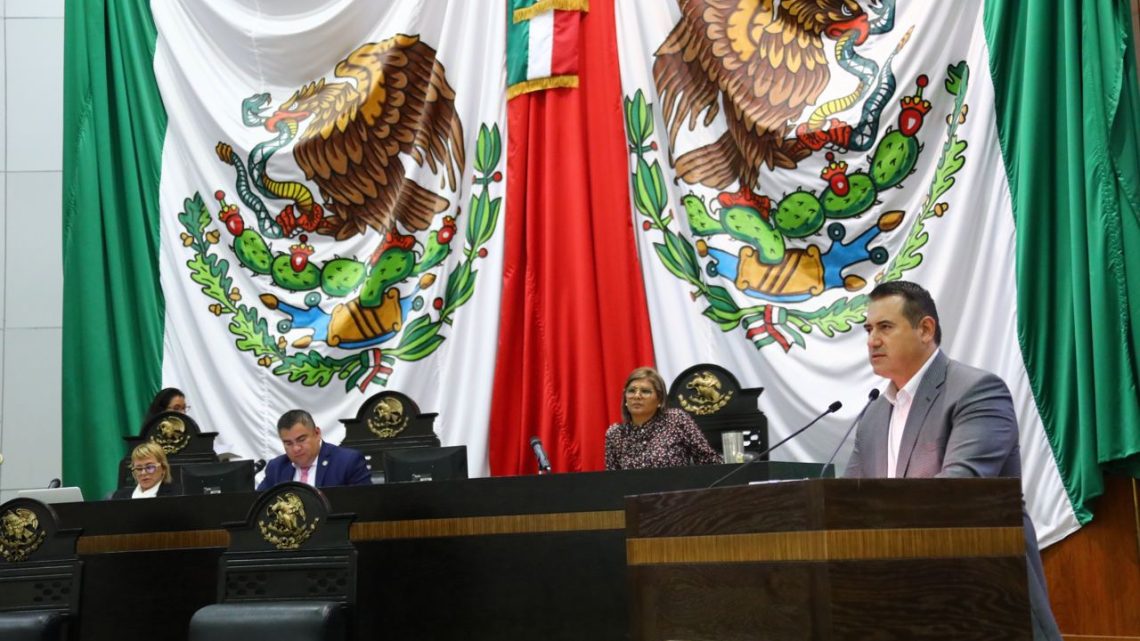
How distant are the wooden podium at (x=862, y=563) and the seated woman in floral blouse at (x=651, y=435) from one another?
9.28ft

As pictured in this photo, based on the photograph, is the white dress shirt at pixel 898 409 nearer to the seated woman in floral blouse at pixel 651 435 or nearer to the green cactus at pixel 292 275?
the seated woman in floral blouse at pixel 651 435

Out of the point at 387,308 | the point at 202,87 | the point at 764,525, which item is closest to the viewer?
the point at 764,525

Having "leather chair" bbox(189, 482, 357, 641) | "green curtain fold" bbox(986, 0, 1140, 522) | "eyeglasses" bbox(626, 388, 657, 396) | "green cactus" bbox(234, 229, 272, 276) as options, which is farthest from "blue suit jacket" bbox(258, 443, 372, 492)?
"green curtain fold" bbox(986, 0, 1140, 522)

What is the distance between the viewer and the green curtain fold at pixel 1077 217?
518cm

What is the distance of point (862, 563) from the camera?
6.76 feet

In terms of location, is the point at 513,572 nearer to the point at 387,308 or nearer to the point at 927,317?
the point at 927,317

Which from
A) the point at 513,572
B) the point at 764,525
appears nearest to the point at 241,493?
the point at 513,572

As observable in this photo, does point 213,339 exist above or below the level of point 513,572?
above

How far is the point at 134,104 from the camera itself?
25.9ft

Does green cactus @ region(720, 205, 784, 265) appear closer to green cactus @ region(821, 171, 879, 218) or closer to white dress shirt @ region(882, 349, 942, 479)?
green cactus @ region(821, 171, 879, 218)

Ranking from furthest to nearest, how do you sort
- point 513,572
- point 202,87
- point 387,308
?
1. point 202,87
2. point 387,308
3. point 513,572

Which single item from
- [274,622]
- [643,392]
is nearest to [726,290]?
[643,392]

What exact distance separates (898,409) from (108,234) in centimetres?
616

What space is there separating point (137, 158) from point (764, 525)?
656 cm
